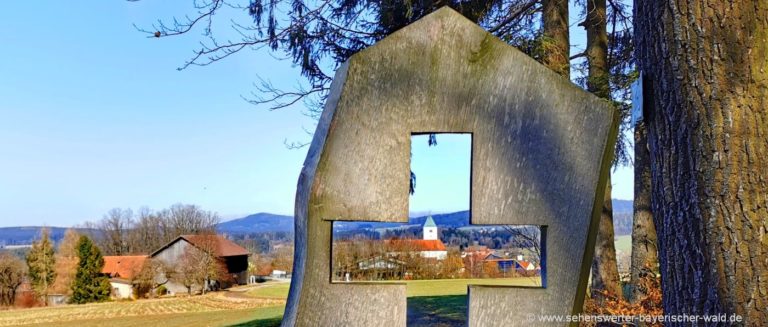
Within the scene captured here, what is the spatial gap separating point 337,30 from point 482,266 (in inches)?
170

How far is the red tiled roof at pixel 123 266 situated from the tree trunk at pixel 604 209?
26.6 metres

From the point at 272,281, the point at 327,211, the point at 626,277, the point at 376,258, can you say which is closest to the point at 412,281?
the point at 376,258

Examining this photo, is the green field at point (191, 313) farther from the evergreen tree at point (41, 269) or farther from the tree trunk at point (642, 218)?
the tree trunk at point (642, 218)

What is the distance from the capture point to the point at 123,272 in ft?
92.8

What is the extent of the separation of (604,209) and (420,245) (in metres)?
5.25

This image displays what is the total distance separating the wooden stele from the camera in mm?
1425

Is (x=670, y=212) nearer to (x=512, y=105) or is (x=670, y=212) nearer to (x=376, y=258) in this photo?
(x=512, y=105)

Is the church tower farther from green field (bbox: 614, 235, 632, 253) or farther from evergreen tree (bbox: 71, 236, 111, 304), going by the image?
evergreen tree (bbox: 71, 236, 111, 304)

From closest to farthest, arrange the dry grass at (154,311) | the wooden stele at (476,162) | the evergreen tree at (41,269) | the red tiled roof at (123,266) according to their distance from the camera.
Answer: the wooden stele at (476,162) < the dry grass at (154,311) < the red tiled roof at (123,266) < the evergreen tree at (41,269)

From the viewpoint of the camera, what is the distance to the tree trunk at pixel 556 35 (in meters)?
5.62

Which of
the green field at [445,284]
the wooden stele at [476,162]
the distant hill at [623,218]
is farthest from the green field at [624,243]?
the wooden stele at [476,162]

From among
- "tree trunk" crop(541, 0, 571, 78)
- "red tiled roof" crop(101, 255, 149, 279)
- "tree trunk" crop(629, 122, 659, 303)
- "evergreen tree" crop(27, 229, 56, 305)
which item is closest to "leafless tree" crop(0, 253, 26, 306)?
"evergreen tree" crop(27, 229, 56, 305)

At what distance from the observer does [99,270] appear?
28703mm

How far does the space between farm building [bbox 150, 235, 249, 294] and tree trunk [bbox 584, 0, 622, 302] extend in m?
22.5
